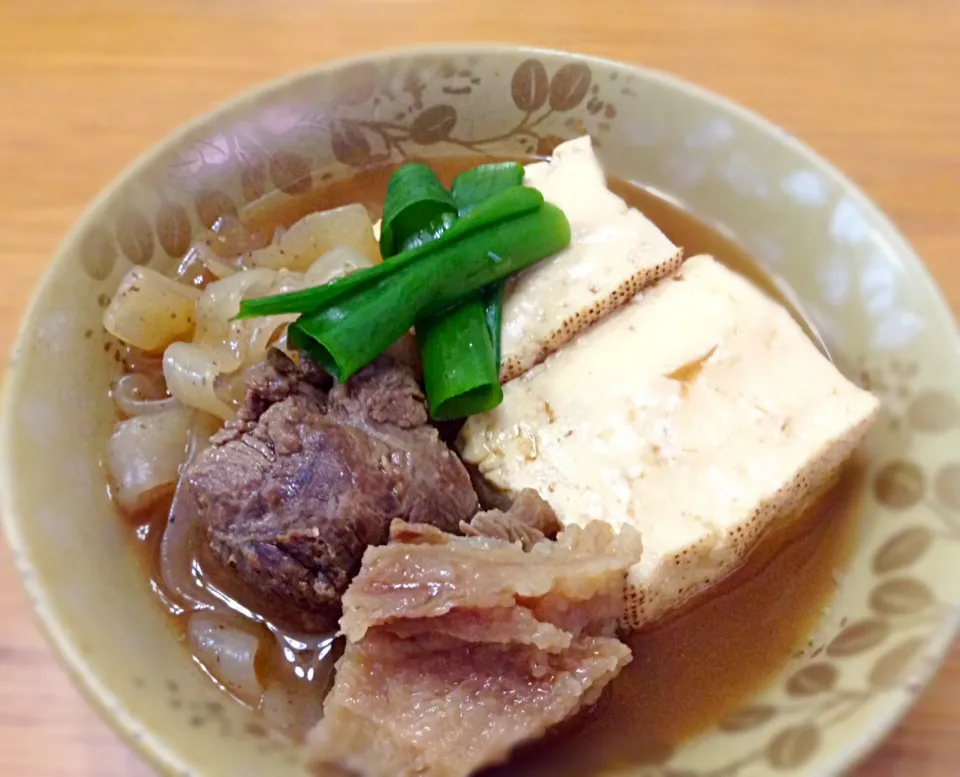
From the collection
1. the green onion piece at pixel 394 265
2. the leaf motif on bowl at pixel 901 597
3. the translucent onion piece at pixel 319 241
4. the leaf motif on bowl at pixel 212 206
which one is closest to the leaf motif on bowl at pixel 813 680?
the leaf motif on bowl at pixel 901 597

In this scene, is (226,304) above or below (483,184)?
below

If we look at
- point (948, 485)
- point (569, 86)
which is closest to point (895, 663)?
point (948, 485)

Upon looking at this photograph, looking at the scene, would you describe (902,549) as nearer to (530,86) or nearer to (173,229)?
(530,86)

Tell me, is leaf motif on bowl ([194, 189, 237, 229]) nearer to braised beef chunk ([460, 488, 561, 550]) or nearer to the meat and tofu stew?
the meat and tofu stew

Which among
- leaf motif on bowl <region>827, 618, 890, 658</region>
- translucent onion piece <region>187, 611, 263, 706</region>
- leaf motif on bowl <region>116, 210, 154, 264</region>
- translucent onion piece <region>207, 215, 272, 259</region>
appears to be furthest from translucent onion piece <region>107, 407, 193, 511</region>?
leaf motif on bowl <region>827, 618, 890, 658</region>

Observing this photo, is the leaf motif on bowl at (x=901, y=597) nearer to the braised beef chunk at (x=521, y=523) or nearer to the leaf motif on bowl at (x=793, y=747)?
the leaf motif on bowl at (x=793, y=747)
